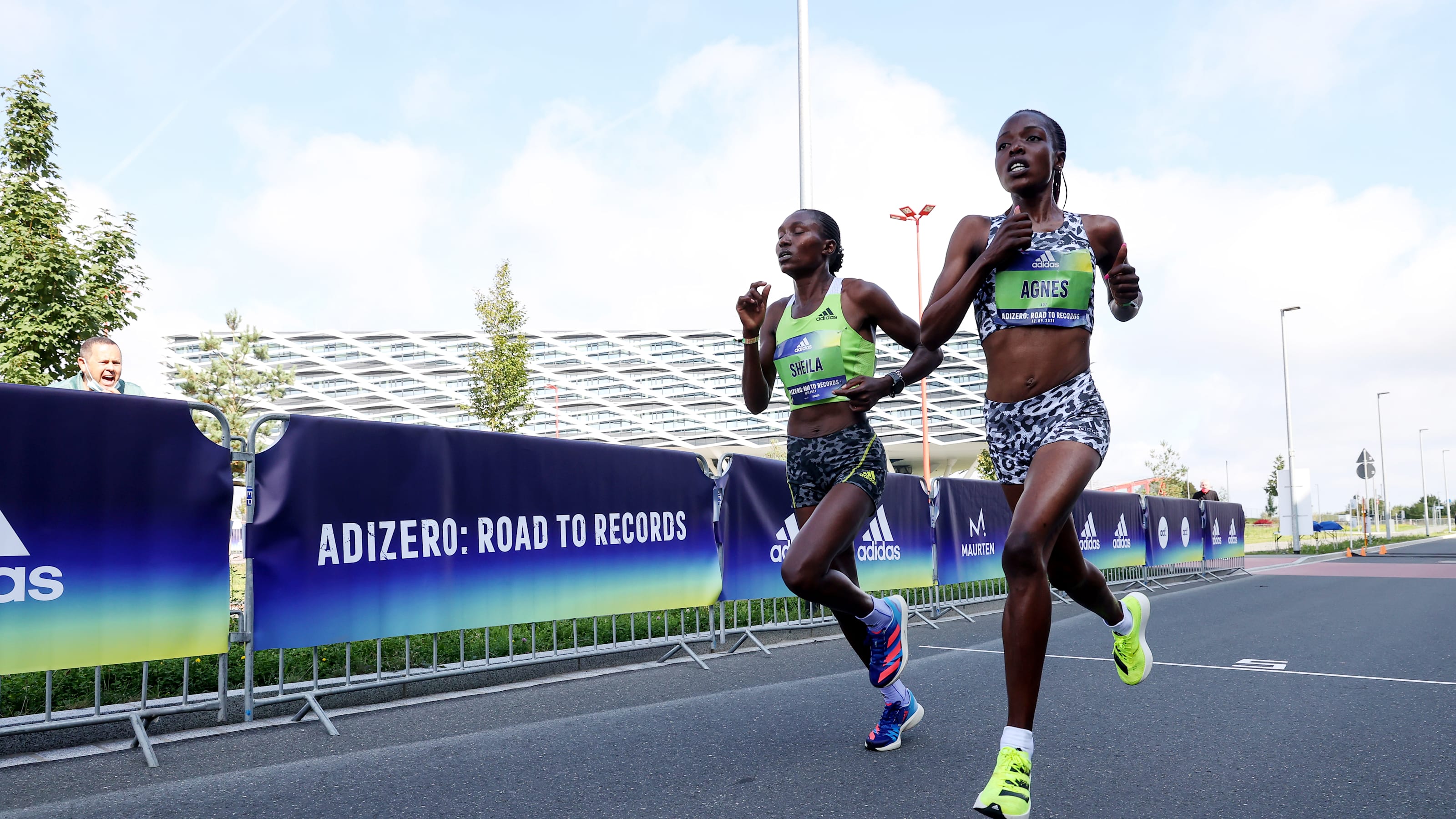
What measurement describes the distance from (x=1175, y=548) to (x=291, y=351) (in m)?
100

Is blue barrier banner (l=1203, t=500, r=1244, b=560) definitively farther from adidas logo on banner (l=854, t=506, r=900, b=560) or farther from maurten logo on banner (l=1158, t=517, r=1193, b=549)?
adidas logo on banner (l=854, t=506, r=900, b=560)

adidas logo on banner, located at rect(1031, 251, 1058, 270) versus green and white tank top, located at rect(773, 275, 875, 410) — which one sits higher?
adidas logo on banner, located at rect(1031, 251, 1058, 270)

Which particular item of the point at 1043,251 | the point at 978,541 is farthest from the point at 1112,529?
the point at 1043,251

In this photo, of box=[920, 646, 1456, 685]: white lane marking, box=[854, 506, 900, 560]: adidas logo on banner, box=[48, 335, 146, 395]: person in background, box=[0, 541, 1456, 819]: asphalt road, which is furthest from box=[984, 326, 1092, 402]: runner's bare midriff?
box=[854, 506, 900, 560]: adidas logo on banner

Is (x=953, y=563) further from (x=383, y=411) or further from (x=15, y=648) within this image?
(x=383, y=411)

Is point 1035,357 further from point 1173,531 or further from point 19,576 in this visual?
point 1173,531

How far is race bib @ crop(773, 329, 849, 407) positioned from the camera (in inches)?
156

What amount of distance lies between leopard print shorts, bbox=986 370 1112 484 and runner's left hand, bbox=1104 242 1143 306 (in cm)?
29

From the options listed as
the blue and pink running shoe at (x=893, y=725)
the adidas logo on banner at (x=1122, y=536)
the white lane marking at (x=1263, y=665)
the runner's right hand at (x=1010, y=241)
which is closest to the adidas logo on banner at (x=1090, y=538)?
the adidas logo on banner at (x=1122, y=536)

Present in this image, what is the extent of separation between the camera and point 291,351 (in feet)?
330

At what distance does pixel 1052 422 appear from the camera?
303 centimetres

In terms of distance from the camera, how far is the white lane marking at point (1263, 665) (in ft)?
19.6

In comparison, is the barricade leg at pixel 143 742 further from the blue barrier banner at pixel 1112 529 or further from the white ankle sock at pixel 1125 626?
the blue barrier banner at pixel 1112 529

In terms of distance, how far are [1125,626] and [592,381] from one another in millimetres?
103119
